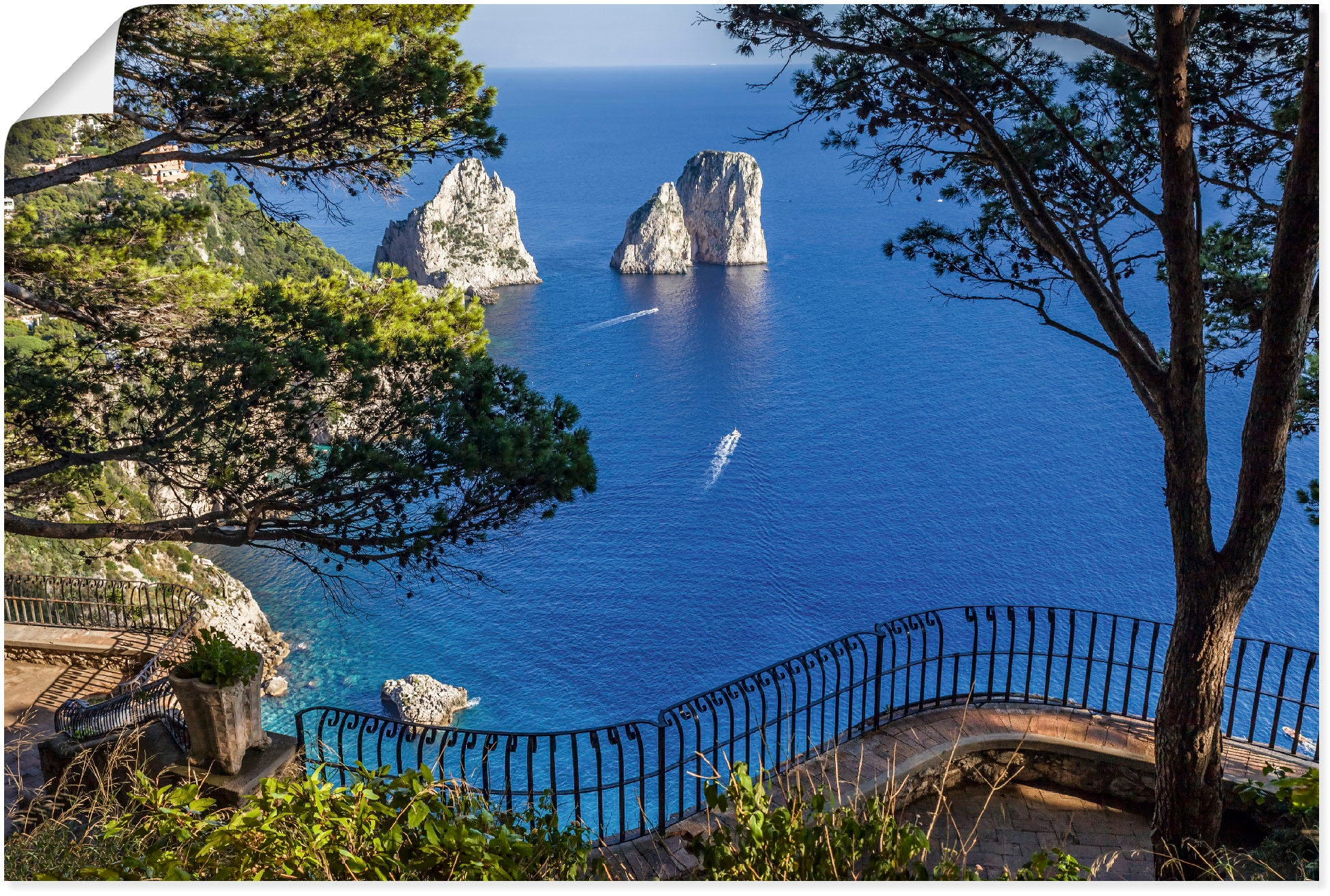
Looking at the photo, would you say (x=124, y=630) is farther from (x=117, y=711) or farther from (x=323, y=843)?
Result: (x=323, y=843)

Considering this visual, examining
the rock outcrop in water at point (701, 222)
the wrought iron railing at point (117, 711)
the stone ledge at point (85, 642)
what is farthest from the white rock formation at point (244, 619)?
the rock outcrop in water at point (701, 222)

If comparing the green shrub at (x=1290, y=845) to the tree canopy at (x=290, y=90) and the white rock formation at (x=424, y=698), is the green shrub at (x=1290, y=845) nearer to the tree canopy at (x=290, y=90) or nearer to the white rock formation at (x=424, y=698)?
the tree canopy at (x=290, y=90)

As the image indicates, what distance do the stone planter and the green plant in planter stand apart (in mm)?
31

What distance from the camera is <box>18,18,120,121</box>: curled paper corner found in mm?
3457

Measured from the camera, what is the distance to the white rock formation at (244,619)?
23.0 metres

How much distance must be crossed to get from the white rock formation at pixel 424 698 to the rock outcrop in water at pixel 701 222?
40658 mm

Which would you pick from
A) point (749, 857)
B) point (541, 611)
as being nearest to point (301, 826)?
point (749, 857)

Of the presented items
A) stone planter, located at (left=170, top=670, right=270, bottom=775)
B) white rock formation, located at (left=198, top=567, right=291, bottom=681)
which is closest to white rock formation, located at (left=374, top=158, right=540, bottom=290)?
white rock formation, located at (left=198, top=567, right=291, bottom=681)

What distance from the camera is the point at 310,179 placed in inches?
222

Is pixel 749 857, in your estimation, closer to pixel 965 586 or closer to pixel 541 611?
pixel 541 611

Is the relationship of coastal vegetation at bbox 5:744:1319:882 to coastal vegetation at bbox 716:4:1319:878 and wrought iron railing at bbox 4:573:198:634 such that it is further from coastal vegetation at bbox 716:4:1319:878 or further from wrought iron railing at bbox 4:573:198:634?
wrought iron railing at bbox 4:573:198:634

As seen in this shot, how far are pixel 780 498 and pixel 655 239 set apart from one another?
30.4 metres

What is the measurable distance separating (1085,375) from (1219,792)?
41794 millimetres

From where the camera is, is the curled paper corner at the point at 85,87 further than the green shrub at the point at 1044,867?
Yes
